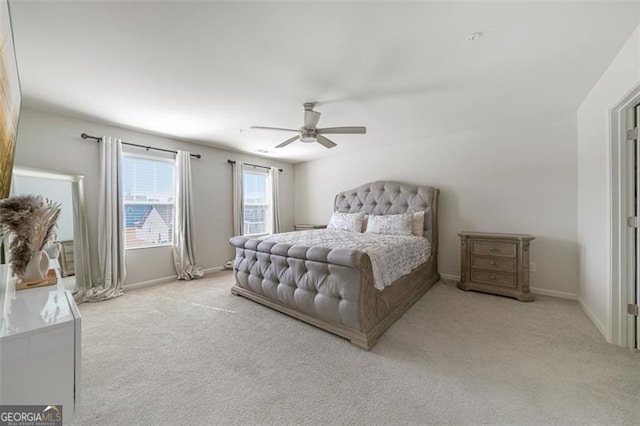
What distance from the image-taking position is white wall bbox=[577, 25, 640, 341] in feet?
6.19

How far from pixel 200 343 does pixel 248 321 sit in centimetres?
52

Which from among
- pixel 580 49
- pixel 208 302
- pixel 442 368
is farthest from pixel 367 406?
pixel 580 49

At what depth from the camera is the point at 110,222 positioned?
339cm

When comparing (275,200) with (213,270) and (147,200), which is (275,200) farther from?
(147,200)

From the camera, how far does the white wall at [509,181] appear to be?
10.3 feet

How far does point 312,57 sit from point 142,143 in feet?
10.7

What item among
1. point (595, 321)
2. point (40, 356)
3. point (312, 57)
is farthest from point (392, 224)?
point (40, 356)

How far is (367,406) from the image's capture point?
4.81 feet

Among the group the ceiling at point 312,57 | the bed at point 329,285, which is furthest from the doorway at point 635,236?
the bed at point 329,285

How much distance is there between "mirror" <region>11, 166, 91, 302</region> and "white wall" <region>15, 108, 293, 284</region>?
135 millimetres

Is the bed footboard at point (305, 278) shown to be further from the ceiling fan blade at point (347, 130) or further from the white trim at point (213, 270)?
the white trim at point (213, 270)

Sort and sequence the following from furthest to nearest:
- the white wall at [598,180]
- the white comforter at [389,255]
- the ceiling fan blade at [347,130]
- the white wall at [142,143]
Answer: the white wall at [142,143]
the ceiling fan blade at [347,130]
the white comforter at [389,255]
the white wall at [598,180]

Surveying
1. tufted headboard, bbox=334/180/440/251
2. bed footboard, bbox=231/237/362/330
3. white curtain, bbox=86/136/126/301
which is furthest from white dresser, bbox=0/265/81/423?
tufted headboard, bbox=334/180/440/251

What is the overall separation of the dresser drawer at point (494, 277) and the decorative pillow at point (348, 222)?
1.82m
